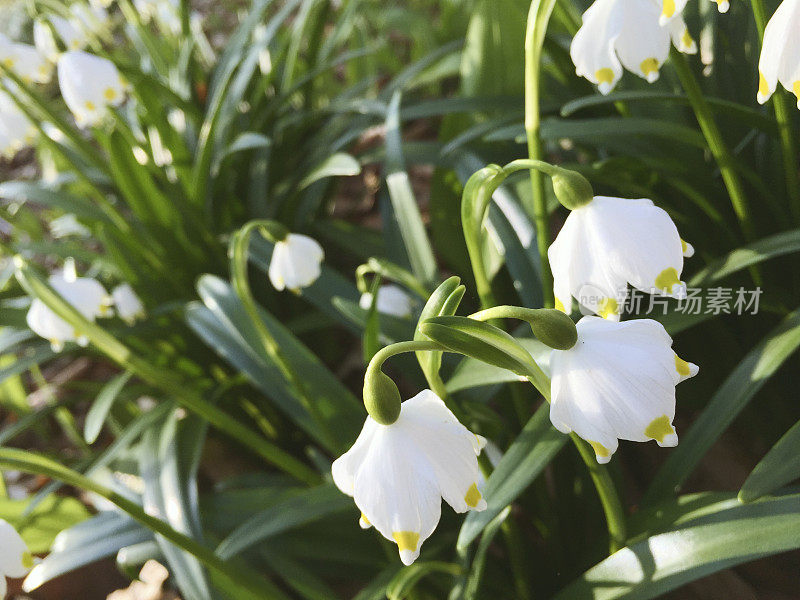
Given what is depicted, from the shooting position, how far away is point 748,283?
116cm

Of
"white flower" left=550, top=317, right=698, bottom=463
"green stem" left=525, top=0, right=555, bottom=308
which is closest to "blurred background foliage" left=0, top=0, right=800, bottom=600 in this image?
"green stem" left=525, top=0, right=555, bottom=308

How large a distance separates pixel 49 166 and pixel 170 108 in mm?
574

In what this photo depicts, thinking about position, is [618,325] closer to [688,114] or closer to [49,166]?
[688,114]

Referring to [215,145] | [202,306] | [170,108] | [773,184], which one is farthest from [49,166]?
[773,184]

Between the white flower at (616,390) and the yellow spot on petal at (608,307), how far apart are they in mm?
91

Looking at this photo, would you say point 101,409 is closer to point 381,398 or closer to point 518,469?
point 518,469

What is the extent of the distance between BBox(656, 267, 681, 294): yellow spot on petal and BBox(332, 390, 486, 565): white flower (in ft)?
0.74

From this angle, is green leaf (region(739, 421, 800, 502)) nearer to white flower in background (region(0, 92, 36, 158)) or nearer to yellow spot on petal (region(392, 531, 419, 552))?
yellow spot on petal (region(392, 531, 419, 552))

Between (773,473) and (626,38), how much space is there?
1.59 feet

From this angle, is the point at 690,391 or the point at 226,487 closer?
the point at 690,391

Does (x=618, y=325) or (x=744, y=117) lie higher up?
(x=618, y=325)

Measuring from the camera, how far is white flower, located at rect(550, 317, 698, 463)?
0.56 m

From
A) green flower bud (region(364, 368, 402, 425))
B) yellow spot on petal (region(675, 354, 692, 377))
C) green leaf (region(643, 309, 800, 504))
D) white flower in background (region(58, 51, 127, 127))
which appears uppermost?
white flower in background (region(58, 51, 127, 127))

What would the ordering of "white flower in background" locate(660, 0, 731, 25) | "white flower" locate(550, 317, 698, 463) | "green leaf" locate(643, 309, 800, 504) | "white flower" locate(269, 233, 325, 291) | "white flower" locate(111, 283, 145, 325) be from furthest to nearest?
"white flower" locate(111, 283, 145, 325) < "white flower" locate(269, 233, 325, 291) < "green leaf" locate(643, 309, 800, 504) < "white flower in background" locate(660, 0, 731, 25) < "white flower" locate(550, 317, 698, 463)
